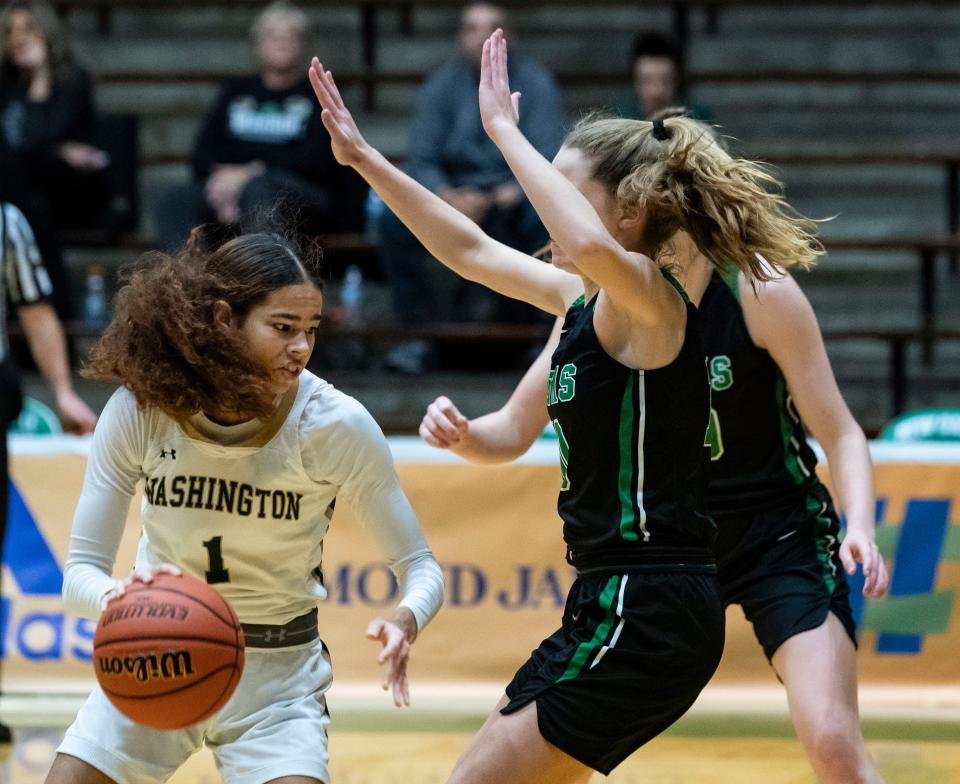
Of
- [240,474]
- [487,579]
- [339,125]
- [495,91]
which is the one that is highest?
[495,91]

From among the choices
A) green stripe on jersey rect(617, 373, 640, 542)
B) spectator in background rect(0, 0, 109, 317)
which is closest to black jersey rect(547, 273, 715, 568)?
green stripe on jersey rect(617, 373, 640, 542)

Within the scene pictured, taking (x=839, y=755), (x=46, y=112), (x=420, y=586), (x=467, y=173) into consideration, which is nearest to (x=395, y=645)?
(x=420, y=586)

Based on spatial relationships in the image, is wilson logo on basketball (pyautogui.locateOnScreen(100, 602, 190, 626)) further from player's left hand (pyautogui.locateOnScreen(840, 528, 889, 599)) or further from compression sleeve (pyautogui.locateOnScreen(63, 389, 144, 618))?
player's left hand (pyautogui.locateOnScreen(840, 528, 889, 599))

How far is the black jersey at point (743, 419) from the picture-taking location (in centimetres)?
360

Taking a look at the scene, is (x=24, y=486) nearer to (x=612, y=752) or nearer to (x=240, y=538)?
(x=240, y=538)

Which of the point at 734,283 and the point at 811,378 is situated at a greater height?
the point at 734,283

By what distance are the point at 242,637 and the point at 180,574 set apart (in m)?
0.17

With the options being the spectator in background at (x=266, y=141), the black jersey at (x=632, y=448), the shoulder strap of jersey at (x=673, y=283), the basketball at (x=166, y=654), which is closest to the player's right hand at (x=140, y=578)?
the basketball at (x=166, y=654)

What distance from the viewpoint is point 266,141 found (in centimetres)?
816

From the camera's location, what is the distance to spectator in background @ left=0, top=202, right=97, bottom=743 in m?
5.07

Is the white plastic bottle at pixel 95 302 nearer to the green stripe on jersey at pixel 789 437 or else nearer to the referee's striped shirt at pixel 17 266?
the referee's striped shirt at pixel 17 266

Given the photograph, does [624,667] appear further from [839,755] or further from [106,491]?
[106,491]

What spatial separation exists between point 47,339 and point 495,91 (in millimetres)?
3141

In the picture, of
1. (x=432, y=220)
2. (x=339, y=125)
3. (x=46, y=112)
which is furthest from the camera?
Answer: (x=46, y=112)
